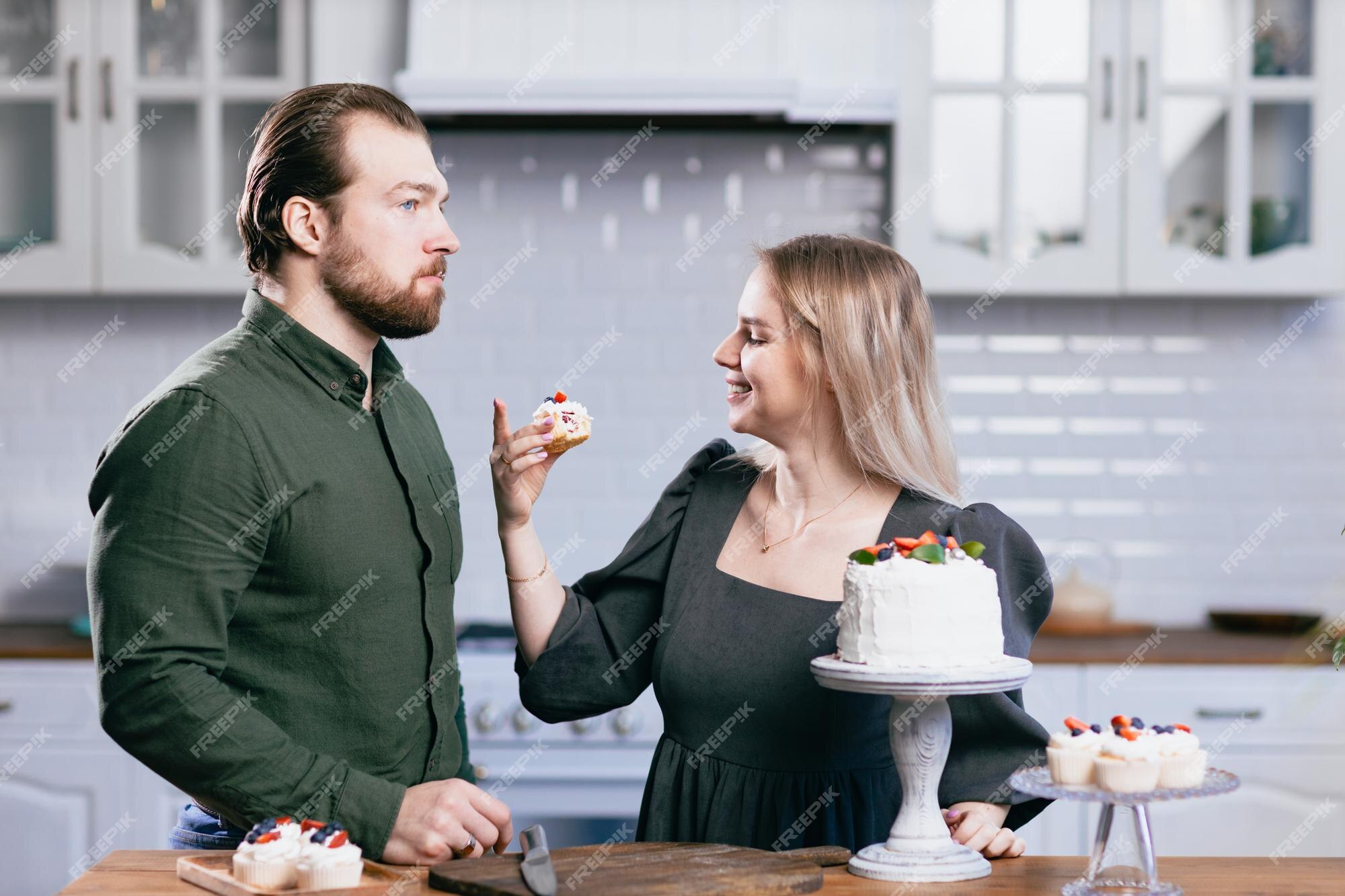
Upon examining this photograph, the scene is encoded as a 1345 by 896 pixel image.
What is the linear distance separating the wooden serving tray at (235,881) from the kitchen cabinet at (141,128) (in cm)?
216

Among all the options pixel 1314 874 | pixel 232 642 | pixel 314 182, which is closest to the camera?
pixel 1314 874

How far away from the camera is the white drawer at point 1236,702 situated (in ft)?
10.2

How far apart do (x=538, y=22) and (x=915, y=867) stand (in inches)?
96.5

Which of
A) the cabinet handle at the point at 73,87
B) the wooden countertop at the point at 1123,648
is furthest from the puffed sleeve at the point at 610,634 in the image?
the cabinet handle at the point at 73,87

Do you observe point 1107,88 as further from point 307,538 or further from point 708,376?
point 307,538

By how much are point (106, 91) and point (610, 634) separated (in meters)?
2.28

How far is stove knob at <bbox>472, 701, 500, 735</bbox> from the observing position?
10.1 feet

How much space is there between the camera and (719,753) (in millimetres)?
1819

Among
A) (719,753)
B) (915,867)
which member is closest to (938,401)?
(719,753)

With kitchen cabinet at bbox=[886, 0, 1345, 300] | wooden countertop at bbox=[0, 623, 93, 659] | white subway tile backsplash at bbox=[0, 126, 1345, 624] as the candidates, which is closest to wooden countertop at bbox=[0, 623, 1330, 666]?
wooden countertop at bbox=[0, 623, 93, 659]

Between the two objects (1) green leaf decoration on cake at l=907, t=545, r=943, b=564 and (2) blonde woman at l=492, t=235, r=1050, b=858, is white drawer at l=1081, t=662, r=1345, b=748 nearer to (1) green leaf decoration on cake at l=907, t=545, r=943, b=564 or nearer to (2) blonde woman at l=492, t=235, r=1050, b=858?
(2) blonde woman at l=492, t=235, r=1050, b=858

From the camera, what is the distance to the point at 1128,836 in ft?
4.65

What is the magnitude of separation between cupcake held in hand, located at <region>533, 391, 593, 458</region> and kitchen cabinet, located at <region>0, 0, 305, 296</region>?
1839 mm

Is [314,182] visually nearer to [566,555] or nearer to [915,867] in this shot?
[915,867]
